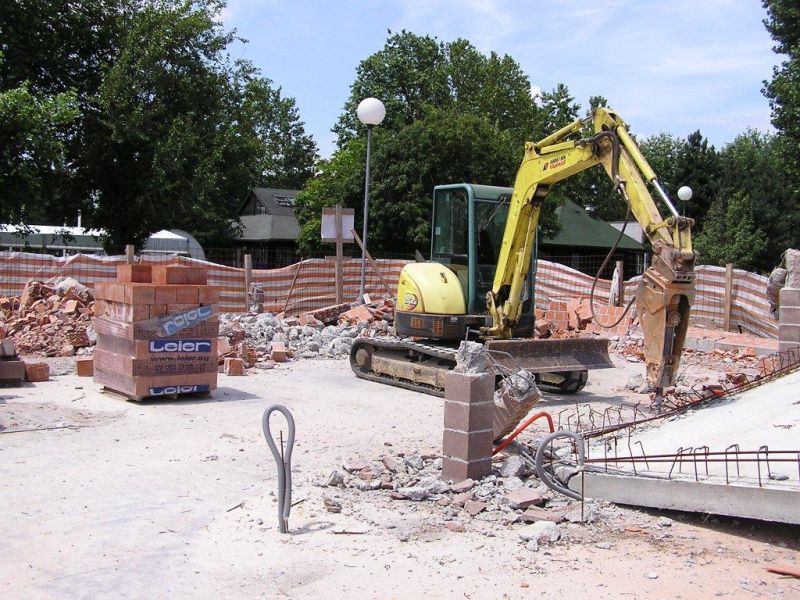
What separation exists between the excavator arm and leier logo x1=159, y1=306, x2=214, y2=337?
4066 millimetres

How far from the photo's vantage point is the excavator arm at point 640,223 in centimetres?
895

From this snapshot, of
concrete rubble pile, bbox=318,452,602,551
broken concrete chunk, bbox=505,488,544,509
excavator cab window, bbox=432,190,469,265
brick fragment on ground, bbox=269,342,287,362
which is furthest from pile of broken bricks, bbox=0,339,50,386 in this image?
broken concrete chunk, bbox=505,488,544,509

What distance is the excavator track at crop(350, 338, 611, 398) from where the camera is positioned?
11906mm

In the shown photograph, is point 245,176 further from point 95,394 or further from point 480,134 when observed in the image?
point 95,394

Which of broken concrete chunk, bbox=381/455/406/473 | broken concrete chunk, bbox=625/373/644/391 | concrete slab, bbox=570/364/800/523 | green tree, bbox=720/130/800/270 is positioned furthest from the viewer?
green tree, bbox=720/130/800/270

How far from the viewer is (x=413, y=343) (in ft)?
41.5

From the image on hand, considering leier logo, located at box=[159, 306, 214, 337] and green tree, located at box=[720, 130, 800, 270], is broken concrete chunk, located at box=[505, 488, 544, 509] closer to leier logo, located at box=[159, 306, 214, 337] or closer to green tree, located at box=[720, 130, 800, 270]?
leier logo, located at box=[159, 306, 214, 337]

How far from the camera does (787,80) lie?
25375 millimetres

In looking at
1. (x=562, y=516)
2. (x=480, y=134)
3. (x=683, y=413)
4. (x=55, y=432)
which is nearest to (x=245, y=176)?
(x=480, y=134)

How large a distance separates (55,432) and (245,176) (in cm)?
2008

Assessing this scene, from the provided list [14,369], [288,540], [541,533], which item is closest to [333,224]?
[14,369]

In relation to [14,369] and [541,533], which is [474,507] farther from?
[14,369]

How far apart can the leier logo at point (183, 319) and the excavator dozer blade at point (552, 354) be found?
392 cm

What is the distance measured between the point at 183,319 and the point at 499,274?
4543 millimetres
